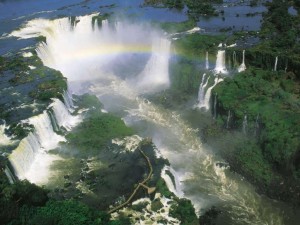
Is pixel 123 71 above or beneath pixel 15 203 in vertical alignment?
beneath

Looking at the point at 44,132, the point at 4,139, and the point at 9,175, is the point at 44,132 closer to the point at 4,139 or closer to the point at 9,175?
the point at 4,139

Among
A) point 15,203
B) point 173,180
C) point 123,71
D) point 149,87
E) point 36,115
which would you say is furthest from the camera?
point 123,71

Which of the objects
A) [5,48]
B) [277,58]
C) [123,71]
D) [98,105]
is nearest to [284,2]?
[277,58]

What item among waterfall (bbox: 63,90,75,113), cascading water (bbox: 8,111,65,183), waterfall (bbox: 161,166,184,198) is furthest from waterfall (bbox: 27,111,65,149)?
waterfall (bbox: 161,166,184,198)

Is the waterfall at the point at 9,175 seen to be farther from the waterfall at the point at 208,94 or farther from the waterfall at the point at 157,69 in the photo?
the waterfall at the point at 157,69

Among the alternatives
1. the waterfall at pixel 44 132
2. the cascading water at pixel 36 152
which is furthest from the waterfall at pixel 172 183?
the waterfall at pixel 44 132

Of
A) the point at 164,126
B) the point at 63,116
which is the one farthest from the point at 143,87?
the point at 63,116

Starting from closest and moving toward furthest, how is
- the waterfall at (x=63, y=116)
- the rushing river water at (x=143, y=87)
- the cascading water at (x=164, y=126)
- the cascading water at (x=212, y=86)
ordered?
the cascading water at (x=164, y=126) < the rushing river water at (x=143, y=87) < the waterfall at (x=63, y=116) < the cascading water at (x=212, y=86)

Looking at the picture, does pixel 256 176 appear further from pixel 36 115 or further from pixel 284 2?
pixel 284 2
